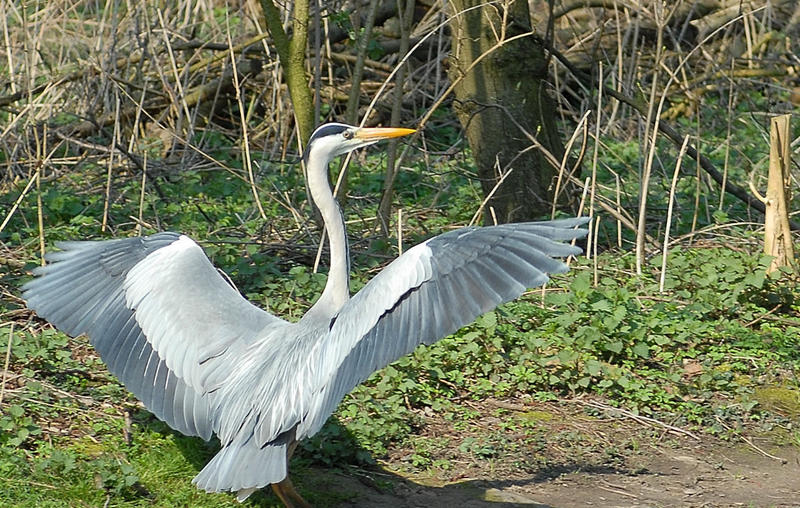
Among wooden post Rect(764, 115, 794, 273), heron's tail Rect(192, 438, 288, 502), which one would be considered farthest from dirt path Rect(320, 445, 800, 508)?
wooden post Rect(764, 115, 794, 273)

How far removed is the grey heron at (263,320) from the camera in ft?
11.3

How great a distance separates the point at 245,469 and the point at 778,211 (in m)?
3.53

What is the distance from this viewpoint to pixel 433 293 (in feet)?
11.4

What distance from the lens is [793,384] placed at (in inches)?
196

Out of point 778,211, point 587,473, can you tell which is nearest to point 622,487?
point 587,473

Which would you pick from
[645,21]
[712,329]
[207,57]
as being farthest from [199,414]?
[645,21]

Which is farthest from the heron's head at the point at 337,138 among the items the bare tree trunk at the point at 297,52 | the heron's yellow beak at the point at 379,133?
the bare tree trunk at the point at 297,52

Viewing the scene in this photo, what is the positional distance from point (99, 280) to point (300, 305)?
1476 millimetres

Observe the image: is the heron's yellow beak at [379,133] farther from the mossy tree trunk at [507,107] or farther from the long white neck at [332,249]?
the mossy tree trunk at [507,107]

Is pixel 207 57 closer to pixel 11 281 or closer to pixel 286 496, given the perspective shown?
pixel 11 281

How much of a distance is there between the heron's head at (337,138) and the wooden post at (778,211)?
93.3 inches

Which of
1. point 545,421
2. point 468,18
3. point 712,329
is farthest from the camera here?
point 468,18

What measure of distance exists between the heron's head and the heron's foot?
1403 millimetres

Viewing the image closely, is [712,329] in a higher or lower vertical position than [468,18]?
lower
